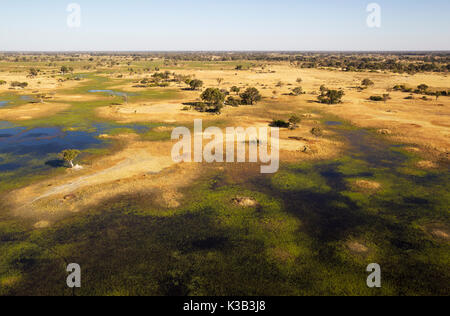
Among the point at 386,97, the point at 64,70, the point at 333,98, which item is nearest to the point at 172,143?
the point at 333,98

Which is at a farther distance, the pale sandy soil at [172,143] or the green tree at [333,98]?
the green tree at [333,98]

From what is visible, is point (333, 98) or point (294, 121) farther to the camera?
point (333, 98)

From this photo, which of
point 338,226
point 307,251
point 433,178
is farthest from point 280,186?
point 433,178

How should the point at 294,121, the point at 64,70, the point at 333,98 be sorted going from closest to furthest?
the point at 294,121
the point at 333,98
the point at 64,70

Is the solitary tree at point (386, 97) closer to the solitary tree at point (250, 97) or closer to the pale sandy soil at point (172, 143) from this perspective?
the pale sandy soil at point (172, 143)

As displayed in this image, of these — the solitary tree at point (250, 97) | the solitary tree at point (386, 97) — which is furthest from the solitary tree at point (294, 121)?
the solitary tree at point (386, 97)

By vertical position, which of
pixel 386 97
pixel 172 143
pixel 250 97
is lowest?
pixel 172 143

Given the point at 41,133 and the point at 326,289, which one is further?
the point at 41,133

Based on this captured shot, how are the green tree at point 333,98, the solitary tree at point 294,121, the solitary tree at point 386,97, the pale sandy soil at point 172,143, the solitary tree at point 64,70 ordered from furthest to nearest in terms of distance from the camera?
the solitary tree at point 64,70
the solitary tree at point 386,97
the green tree at point 333,98
the solitary tree at point 294,121
the pale sandy soil at point 172,143

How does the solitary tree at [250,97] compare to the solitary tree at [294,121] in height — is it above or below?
above

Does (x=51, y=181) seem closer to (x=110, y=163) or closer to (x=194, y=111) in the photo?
(x=110, y=163)

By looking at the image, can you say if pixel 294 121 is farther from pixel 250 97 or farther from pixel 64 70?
pixel 64 70
